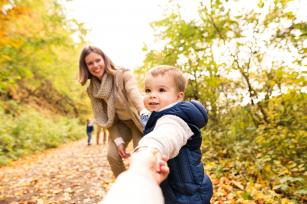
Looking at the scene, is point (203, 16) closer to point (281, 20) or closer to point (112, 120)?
point (281, 20)

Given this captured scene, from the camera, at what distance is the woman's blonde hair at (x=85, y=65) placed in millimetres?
2902

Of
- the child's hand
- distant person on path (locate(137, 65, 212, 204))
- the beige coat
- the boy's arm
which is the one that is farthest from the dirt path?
the child's hand

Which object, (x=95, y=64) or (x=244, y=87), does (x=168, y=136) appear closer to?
(x=95, y=64)

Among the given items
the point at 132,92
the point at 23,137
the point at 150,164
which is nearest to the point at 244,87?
the point at 132,92

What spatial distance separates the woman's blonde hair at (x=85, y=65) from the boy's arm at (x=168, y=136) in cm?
171

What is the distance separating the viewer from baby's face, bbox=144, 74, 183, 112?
1639mm

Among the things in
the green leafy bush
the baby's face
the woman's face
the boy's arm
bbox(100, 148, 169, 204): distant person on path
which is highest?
the woman's face

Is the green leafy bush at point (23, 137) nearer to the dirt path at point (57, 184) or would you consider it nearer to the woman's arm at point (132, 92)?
the dirt path at point (57, 184)

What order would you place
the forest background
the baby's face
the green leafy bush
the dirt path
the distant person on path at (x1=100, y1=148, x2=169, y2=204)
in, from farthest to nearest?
the green leafy bush
the dirt path
the forest background
the baby's face
the distant person on path at (x1=100, y1=148, x2=169, y2=204)

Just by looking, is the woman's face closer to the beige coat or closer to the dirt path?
the beige coat

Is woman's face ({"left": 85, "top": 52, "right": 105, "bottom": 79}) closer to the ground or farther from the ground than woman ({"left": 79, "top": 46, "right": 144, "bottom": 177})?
farther from the ground

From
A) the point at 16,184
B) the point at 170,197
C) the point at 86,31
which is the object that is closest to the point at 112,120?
the point at 170,197

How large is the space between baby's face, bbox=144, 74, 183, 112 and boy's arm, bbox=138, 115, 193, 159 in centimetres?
27

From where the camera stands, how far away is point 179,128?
1335 millimetres
